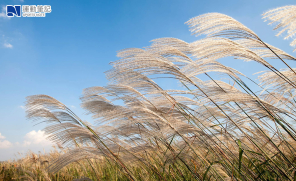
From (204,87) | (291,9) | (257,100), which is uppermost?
(291,9)

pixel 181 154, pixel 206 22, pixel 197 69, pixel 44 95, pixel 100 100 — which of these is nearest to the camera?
pixel 206 22

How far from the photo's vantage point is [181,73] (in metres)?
1.91

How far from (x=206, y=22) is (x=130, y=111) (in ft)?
3.47

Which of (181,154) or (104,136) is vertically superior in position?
(104,136)

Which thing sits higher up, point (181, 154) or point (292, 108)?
point (292, 108)

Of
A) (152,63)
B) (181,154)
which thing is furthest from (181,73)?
(181,154)

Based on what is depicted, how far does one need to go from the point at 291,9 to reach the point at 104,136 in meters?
2.44

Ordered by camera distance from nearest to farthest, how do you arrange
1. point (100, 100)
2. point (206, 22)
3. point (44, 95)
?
point (206, 22) → point (44, 95) → point (100, 100)

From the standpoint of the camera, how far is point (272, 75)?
231 cm

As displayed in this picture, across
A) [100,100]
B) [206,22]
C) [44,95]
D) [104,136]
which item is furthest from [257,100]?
[44,95]

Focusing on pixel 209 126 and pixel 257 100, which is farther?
pixel 209 126

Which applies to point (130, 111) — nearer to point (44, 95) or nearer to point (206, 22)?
point (206, 22)

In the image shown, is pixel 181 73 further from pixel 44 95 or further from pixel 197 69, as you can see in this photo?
pixel 44 95

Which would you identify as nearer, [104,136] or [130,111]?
[130,111]
